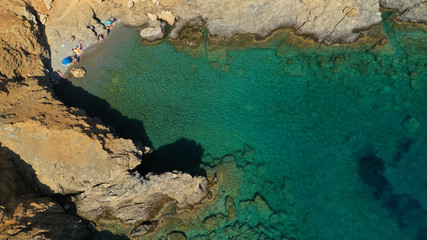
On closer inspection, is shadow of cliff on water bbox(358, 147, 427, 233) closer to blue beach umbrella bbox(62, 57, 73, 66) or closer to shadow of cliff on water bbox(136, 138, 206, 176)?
shadow of cliff on water bbox(136, 138, 206, 176)

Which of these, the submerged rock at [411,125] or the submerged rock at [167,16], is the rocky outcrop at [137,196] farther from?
the submerged rock at [167,16]

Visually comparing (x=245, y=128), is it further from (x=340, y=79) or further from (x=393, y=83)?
(x=393, y=83)

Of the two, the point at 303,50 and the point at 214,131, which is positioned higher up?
the point at 303,50

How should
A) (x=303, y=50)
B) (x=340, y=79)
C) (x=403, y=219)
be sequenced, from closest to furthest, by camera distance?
(x=403, y=219), (x=340, y=79), (x=303, y=50)

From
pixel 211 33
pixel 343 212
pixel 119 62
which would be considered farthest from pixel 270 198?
pixel 119 62

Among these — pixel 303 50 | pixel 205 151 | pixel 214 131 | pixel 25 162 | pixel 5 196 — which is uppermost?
Answer: pixel 303 50

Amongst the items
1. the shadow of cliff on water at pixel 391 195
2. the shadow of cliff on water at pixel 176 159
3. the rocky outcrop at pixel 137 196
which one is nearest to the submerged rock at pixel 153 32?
the shadow of cliff on water at pixel 176 159

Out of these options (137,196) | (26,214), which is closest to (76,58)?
(26,214)
